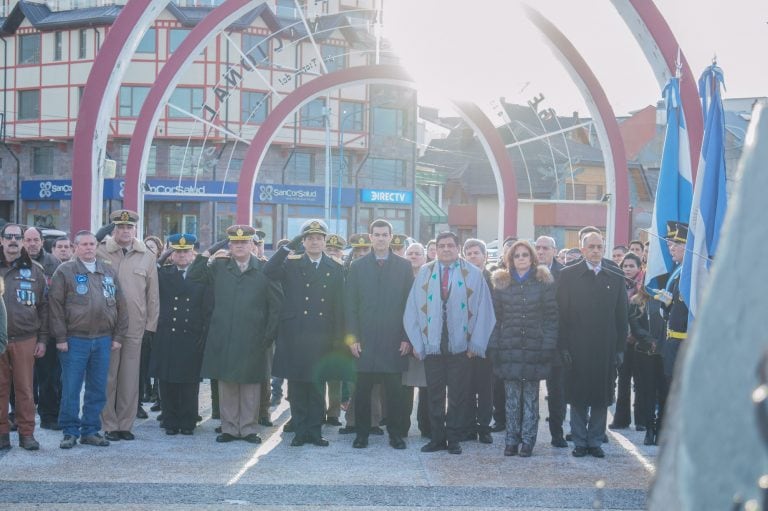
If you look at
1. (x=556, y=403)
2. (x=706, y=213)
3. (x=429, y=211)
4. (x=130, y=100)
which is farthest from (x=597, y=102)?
(x=429, y=211)

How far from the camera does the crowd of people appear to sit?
27.6 feet

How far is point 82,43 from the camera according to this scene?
4997 centimetres

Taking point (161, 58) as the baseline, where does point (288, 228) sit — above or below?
below

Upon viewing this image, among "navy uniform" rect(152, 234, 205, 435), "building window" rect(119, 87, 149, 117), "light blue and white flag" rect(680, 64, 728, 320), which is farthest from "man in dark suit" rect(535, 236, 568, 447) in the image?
"building window" rect(119, 87, 149, 117)

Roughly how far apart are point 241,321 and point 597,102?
26.1 ft

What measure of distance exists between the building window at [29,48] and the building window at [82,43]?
8.49 ft

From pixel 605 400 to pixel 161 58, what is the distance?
43606mm

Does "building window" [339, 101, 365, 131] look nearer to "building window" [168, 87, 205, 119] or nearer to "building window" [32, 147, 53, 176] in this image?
"building window" [168, 87, 205, 119]

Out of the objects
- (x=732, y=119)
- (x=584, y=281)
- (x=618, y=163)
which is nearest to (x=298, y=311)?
(x=584, y=281)

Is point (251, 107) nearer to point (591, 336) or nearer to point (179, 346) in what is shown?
point (179, 346)

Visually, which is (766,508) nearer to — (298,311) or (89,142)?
(298,311)

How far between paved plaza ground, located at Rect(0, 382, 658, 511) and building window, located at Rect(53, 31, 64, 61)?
4514 centimetres

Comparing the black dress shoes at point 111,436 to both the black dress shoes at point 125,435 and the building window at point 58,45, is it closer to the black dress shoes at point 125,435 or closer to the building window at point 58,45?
the black dress shoes at point 125,435

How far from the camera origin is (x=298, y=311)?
30.1ft
